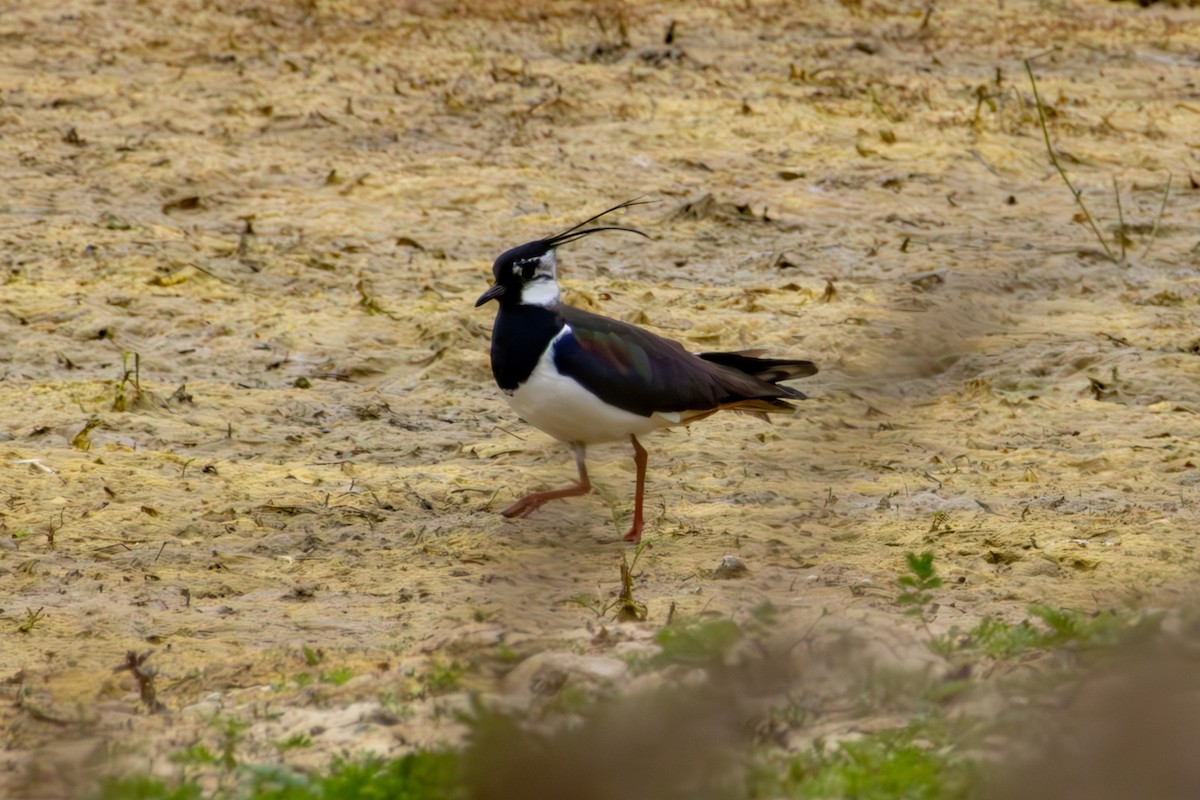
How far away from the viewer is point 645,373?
17.7ft

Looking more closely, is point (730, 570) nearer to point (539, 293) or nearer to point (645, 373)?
point (645, 373)

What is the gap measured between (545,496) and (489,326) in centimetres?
216

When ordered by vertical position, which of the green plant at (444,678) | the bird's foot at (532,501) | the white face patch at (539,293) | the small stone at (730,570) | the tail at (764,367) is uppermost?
the white face patch at (539,293)

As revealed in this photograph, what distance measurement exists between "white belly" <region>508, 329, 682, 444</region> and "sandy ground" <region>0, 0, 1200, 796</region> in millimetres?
365

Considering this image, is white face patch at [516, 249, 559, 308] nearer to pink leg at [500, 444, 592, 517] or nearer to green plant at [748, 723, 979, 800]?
pink leg at [500, 444, 592, 517]

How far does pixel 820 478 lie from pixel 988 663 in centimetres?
183

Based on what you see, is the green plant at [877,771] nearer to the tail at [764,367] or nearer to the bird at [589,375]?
the bird at [589,375]

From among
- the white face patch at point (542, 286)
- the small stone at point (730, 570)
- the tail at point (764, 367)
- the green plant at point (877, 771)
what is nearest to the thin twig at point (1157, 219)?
the tail at point (764, 367)

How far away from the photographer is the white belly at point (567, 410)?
5.28m

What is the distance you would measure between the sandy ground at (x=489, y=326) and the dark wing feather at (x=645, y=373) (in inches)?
13.9

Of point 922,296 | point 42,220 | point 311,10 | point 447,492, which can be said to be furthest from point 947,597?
point 311,10

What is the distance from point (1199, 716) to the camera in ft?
7.20

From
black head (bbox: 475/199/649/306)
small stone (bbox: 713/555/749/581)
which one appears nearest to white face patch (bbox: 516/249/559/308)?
black head (bbox: 475/199/649/306)

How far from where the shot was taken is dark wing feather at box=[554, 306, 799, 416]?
5.32 meters
